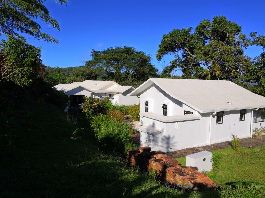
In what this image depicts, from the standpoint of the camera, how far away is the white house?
2139cm

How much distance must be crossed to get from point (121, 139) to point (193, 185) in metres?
8.55

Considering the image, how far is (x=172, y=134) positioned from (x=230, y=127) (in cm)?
589

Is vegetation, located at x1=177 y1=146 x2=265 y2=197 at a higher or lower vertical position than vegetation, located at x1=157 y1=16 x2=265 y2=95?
lower

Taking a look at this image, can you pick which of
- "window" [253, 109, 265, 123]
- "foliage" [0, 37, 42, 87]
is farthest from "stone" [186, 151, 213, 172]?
"window" [253, 109, 265, 123]

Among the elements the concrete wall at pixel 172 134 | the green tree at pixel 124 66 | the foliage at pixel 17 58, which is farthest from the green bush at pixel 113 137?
the green tree at pixel 124 66

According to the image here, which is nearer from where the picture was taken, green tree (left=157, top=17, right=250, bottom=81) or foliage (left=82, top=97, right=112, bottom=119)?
foliage (left=82, top=97, right=112, bottom=119)

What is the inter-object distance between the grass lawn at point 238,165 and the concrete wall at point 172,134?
6.18 ft

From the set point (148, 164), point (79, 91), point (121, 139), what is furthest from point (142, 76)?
point (148, 164)

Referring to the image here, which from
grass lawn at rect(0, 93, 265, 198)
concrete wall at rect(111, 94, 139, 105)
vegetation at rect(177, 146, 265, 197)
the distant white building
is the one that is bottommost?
vegetation at rect(177, 146, 265, 197)

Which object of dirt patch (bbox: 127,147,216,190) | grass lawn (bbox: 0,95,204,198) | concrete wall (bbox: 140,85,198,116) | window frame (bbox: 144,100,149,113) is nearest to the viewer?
grass lawn (bbox: 0,95,204,198)

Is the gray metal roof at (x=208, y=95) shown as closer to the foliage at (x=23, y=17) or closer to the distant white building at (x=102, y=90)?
the foliage at (x=23, y=17)

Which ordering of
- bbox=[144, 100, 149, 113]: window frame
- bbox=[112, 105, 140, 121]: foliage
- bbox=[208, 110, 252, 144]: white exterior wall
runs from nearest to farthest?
1. bbox=[208, 110, 252, 144]: white exterior wall
2. bbox=[144, 100, 149, 113]: window frame
3. bbox=[112, 105, 140, 121]: foliage

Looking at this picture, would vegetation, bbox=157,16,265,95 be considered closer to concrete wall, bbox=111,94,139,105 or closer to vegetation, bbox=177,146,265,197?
concrete wall, bbox=111,94,139,105

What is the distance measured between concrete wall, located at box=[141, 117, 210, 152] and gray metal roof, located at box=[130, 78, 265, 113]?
134 cm
